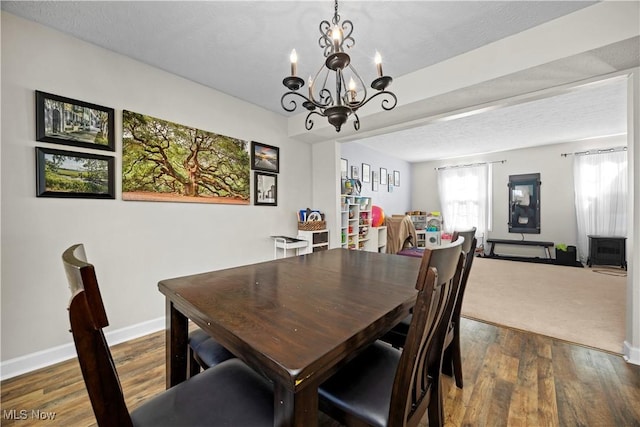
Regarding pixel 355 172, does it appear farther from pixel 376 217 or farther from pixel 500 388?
pixel 500 388

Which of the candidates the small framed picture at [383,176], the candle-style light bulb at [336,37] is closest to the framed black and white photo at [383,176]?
the small framed picture at [383,176]

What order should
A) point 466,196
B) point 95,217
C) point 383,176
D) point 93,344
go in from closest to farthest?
point 93,344, point 95,217, point 383,176, point 466,196

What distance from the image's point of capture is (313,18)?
1.71 m

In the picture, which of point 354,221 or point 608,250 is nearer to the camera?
point 354,221

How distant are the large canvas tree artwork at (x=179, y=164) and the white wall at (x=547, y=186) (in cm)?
586

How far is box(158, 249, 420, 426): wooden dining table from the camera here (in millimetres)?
631

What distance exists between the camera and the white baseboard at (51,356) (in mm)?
1660

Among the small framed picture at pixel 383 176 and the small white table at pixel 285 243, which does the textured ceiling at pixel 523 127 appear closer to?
the small framed picture at pixel 383 176

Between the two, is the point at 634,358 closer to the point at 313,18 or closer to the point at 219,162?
the point at 313,18

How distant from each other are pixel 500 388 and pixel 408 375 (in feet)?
4.29

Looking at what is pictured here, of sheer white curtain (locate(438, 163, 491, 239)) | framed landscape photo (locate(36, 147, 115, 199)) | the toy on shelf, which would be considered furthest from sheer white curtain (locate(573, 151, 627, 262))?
framed landscape photo (locate(36, 147, 115, 199))

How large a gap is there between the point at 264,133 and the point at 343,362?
2.95m

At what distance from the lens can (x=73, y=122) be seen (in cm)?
186

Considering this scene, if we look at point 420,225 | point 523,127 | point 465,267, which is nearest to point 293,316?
point 465,267
